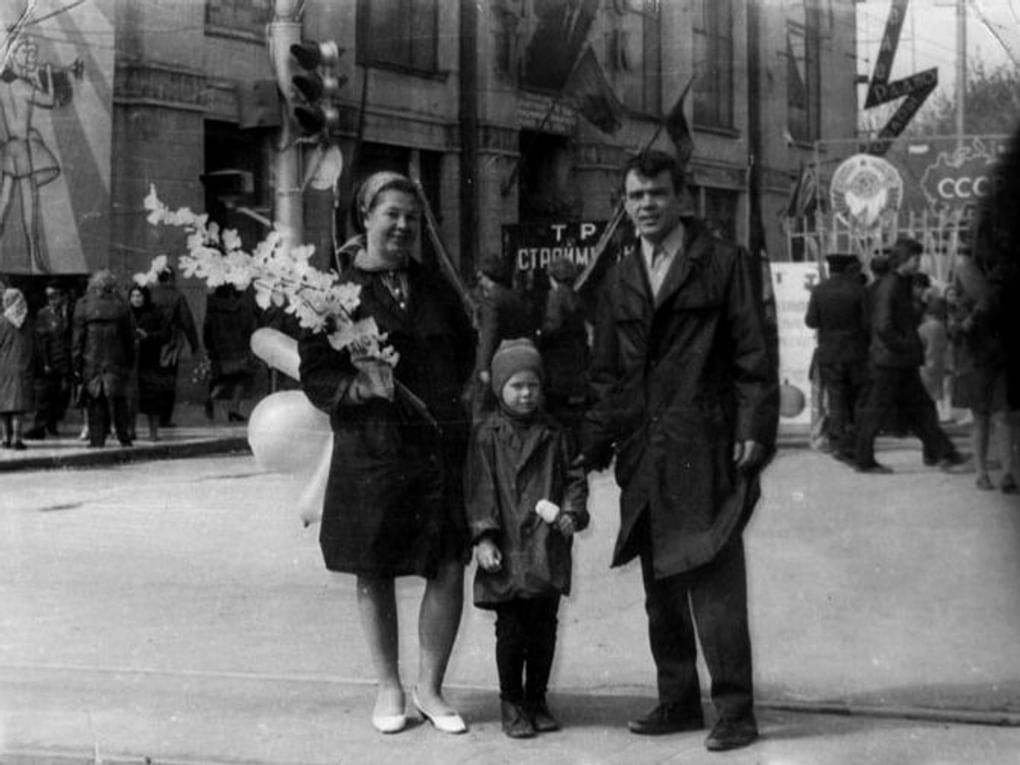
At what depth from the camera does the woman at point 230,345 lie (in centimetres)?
662

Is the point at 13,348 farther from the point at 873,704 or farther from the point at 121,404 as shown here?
the point at 873,704

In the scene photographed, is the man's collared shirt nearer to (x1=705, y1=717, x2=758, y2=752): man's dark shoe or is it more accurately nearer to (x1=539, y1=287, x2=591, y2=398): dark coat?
(x1=539, y1=287, x2=591, y2=398): dark coat

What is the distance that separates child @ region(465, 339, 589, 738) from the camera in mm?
6059

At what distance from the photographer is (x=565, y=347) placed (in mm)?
6234

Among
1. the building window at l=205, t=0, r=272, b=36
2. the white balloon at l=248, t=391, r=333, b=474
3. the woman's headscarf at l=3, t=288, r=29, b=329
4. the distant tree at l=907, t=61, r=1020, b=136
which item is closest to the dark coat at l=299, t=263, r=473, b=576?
the white balloon at l=248, t=391, r=333, b=474

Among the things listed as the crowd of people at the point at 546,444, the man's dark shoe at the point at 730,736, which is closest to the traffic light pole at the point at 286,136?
the crowd of people at the point at 546,444

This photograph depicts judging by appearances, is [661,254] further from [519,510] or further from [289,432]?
[289,432]

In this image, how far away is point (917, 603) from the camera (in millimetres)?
6375

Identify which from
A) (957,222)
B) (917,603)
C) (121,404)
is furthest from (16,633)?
(957,222)

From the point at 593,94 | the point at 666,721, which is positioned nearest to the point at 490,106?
the point at 593,94

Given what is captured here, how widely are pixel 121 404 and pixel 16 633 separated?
3.39 ft

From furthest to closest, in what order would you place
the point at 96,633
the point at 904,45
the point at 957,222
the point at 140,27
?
1. the point at 96,633
2. the point at 140,27
3. the point at 904,45
4. the point at 957,222

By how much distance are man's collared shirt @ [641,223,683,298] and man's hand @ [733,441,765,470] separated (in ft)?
1.83

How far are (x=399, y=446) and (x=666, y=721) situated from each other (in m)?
1.19
